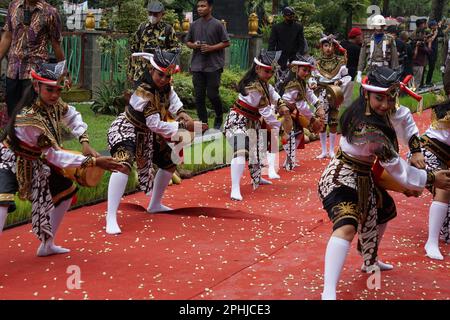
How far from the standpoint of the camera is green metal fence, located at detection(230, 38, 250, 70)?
1728cm

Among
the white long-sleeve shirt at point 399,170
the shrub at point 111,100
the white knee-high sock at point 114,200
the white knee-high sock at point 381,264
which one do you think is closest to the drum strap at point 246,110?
the white knee-high sock at point 114,200

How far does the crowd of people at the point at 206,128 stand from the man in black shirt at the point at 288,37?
128cm

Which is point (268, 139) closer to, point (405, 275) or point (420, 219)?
point (420, 219)

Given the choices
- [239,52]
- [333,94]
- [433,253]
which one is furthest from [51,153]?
[239,52]

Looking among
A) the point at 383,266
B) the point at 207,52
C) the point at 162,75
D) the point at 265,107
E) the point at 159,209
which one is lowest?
the point at 159,209

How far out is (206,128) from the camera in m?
7.05

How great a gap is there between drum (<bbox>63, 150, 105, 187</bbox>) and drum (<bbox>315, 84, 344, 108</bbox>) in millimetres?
5616

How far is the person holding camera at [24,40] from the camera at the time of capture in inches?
288

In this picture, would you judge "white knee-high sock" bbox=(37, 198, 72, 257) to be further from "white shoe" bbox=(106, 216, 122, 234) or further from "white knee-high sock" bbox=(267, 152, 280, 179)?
"white knee-high sock" bbox=(267, 152, 280, 179)

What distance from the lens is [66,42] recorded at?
44.2 ft

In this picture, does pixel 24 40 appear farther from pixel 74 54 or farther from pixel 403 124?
pixel 74 54

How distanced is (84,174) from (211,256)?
1.09 metres

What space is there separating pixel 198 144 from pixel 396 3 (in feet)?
91.2

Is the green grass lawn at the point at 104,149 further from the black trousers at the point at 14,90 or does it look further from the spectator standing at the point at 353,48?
the spectator standing at the point at 353,48
